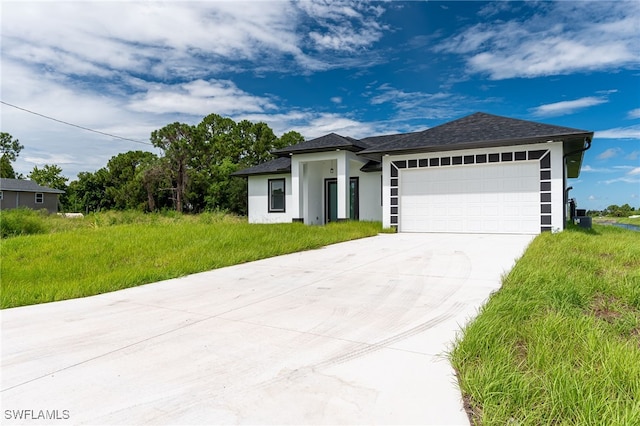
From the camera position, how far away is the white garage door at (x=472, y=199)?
1060 cm

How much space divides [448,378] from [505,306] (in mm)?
1443

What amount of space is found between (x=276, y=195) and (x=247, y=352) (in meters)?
14.8

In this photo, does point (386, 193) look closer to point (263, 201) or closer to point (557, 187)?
point (557, 187)

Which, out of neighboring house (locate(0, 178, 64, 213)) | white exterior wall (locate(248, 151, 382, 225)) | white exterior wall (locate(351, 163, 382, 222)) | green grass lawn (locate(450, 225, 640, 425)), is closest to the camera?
green grass lawn (locate(450, 225, 640, 425))

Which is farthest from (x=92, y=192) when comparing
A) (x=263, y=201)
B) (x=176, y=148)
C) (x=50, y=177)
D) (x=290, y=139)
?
(x=263, y=201)

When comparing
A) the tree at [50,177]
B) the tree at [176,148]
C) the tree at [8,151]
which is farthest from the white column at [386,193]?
the tree at [8,151]

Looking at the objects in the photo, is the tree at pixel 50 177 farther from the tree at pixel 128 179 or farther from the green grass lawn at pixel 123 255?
the green grass lawn at pixel 123 255

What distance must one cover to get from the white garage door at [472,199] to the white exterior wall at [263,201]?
6.24 m

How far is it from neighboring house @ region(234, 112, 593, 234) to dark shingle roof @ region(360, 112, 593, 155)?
26mm

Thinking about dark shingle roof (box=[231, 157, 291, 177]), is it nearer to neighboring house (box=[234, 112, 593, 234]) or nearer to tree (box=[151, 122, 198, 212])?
neighboring house (box=[234, 112, 593, 234])

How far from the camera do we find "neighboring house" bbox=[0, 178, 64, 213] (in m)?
29.5

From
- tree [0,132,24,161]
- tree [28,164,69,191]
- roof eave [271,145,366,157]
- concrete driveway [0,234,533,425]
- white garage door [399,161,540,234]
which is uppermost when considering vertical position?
tree [0,132,24,161]

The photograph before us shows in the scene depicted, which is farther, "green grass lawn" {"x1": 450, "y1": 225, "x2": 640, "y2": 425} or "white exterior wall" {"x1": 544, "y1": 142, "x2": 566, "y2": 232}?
"white exterior wall" {"x1": 544, "y1": 142, "x2": 566, "y2": 232}

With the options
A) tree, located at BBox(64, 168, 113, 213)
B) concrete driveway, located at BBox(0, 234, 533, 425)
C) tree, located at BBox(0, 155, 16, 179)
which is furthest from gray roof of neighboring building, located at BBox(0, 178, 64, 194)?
concrete driveway, located at BBox(0, 234, 533, 425)
